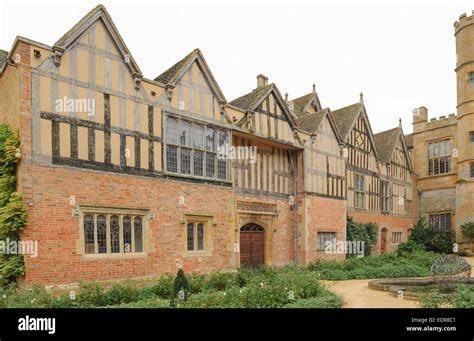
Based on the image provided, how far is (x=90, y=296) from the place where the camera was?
10.6m

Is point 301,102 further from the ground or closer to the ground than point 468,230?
further from the ground

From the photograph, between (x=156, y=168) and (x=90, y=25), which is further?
(x=156, y=168)

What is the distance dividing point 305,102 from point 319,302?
1926 centimetres

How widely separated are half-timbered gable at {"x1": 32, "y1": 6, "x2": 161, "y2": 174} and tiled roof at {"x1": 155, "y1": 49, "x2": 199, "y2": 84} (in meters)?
1.47

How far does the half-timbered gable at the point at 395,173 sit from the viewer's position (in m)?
28.4

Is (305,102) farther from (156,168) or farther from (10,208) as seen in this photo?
(10,208)

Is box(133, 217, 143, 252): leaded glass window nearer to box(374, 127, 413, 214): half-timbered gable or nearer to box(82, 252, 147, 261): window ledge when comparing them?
box(82, 252, 147, 261): window ledge

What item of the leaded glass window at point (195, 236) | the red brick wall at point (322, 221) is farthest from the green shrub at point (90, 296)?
the red brick wall at point (322, 221)

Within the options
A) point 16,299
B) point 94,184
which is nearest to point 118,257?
point 94,184

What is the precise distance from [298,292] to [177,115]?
7883mm

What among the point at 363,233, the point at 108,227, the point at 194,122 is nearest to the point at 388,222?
the point at 363,233

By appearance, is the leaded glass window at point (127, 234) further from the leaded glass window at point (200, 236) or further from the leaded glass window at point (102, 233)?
the leaded glass window at point (200, 236)

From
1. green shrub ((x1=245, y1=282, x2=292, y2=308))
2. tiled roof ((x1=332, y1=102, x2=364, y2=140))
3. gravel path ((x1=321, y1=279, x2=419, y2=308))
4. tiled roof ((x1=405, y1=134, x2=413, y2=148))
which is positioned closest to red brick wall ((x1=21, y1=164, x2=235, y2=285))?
green shrub ((x1=245, y1=282, x2=292, y2=308))

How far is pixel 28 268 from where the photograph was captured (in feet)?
34.4
